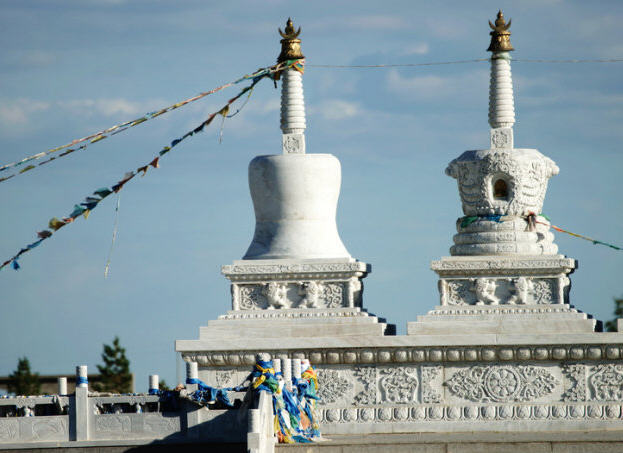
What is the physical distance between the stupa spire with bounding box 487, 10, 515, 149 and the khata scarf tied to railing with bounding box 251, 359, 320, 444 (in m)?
6.03

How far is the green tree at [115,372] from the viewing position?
45.0 m

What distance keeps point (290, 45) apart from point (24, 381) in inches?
983

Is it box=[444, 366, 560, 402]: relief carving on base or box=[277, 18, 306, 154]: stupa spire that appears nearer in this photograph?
box=[444, 366, 560, 402]: relief carving on base

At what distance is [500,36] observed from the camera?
23969mm

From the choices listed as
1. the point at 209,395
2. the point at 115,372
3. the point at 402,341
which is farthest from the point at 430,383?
the point at 115,372

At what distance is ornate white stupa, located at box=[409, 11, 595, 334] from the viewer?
22766 millimetres

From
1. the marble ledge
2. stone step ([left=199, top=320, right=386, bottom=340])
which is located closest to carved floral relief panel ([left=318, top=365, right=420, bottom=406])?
the marble ledge

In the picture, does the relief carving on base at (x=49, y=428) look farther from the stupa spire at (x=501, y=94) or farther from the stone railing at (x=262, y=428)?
the stupa spire at (x=501, y=94)

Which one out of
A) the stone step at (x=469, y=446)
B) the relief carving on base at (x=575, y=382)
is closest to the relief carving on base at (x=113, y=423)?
the stone step at (x=469, y=446)

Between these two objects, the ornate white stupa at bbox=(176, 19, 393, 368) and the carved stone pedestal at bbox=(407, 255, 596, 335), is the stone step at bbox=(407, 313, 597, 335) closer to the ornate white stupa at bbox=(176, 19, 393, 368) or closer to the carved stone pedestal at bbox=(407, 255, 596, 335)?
the carved stone pedestal at bbox=(407, 255, 596, 335)

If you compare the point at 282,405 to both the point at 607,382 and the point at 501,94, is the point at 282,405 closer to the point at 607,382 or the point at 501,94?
the point at 607,382

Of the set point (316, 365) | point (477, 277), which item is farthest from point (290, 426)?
point (477, 277)

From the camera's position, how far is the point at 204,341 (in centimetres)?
2319

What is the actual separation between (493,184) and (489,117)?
1.12m
